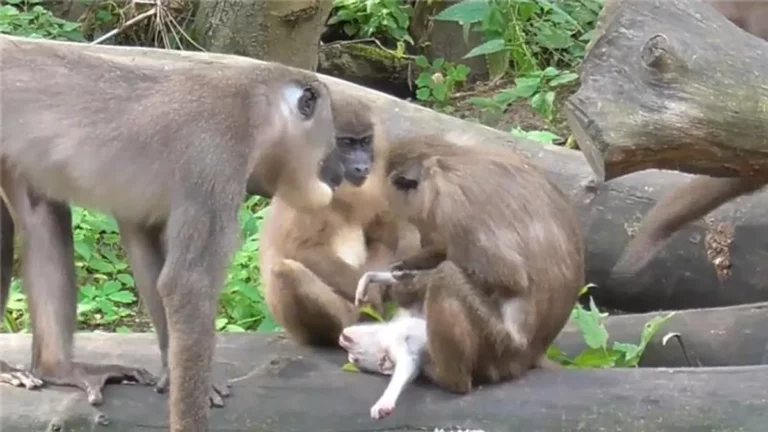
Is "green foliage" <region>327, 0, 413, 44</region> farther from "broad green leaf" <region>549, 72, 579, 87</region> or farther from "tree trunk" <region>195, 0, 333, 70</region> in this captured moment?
"tree trunk" <region>195, 0, 333, 70</region>

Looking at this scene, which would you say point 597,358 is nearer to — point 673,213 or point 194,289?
point 673,213

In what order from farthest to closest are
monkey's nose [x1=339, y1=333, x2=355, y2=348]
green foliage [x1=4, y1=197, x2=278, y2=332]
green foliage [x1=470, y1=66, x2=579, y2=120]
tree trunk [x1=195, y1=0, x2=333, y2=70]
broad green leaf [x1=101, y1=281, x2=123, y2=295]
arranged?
green foliage [x1=470, y1=66, x2=579, y2=120]
tree trunk [x1=195, y1=0, x2=333, y2=70]
broad green leaf [x1=101, y1=281, x2=123, y2=295]
green foliage [x1=4, y1=197, x2=278, y2=332]
monkey's nose [x1=339, y1=333, x2=355, y2=348]

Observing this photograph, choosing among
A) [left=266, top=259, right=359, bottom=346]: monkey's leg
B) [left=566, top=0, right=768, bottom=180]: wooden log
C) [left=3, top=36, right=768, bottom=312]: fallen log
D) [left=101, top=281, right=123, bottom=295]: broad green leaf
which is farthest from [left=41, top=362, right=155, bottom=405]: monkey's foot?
[left=101, top=281, right=123, bottom=295]: broad green leaf

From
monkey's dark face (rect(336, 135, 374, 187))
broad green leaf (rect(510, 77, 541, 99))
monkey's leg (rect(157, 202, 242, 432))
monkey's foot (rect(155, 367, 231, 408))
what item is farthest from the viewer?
broad green leaf (rect(510, 77, 541, 99))

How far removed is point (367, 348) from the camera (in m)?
3.54

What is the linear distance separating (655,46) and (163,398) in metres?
1.74

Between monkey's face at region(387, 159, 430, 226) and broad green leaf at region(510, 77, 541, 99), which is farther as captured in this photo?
broad green leaf at region(510, 77, 541, 99)

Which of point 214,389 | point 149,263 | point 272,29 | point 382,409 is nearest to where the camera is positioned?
point 382,409

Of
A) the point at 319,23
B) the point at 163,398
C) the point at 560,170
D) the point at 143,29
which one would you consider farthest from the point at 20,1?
the point at 163,398

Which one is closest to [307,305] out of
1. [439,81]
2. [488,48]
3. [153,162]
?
[153,162]

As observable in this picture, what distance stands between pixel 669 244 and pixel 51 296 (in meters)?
2.35

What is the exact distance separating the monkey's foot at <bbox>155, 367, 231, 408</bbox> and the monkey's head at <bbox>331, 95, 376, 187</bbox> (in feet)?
2.64

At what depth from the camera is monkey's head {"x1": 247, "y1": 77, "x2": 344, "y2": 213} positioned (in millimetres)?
3477

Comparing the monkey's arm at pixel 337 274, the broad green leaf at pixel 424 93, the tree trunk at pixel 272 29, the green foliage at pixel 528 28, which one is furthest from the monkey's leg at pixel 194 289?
the broad green leaf at pixel 424 93
